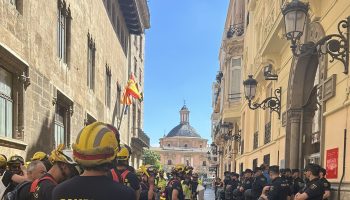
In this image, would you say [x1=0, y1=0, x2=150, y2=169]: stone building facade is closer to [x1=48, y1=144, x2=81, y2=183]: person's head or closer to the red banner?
[x1=48, y1=144, x2=81, y2=183]: person's head

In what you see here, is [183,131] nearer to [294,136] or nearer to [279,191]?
[294,136]

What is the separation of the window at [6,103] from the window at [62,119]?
11.7 ft

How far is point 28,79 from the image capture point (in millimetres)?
10688

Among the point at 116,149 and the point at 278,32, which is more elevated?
the point at 278,32

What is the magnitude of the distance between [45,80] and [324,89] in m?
7.48

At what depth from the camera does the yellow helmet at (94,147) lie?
2643 millimetres

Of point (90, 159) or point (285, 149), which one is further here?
point (285, 149)

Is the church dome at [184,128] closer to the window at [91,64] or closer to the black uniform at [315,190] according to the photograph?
the window at [91,64]

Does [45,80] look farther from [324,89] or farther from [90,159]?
[90,159]

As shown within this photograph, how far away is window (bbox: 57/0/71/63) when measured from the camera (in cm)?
1428

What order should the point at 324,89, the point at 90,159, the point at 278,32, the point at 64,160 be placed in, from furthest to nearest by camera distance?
the point at 278,32 < the point at 324,89 < the point at 64,160 < the point at 90,159

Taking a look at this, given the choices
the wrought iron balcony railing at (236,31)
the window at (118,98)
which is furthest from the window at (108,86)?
the wrought iron balcony railing at (236,31)

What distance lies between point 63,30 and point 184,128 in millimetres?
129982

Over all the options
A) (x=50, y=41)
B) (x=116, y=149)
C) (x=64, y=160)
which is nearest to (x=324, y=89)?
(x=64, y=160)
